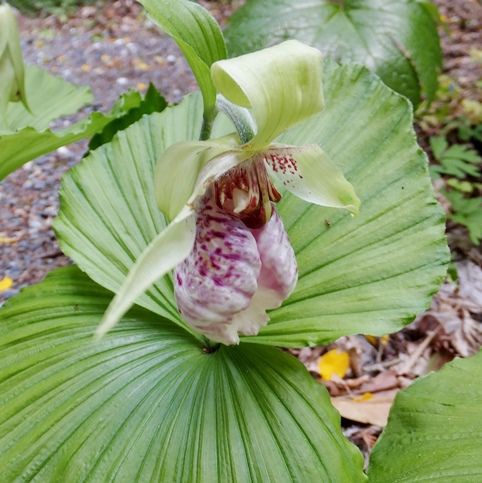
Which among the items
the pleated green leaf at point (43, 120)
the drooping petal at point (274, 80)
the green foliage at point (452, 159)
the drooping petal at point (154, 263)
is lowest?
the green foliage at point (452, 159)

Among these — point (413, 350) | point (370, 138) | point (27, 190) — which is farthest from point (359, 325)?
point (27, 190)

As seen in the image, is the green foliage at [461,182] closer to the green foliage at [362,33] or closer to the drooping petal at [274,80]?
the green foliage at [362,33]

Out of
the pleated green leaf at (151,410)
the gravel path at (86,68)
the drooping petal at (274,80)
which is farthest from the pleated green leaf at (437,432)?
the gravel path at (86,68)

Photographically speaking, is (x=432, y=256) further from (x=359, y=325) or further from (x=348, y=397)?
(x=348, y=397)

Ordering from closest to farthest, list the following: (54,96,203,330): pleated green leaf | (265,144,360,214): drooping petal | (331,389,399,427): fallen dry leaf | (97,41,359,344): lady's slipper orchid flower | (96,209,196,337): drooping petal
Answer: (96,209,196,337): drooping petal → (97,41,359,344): lady's slipper orchid flower → (265,144,360,214): drooping petal → (54,96,203,330): pleated green leaf → (331,389,399,427): fallen dry leaf

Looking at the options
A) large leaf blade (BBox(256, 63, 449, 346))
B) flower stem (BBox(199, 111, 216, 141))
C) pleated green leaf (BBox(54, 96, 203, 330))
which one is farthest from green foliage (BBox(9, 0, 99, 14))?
flower stem (BBox(199, 111, 216, 141))

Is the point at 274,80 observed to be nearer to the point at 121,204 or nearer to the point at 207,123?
the point at 207,123

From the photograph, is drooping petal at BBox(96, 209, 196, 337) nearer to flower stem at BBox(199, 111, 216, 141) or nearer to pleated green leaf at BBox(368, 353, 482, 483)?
flower stem at BBox(199, 111, 216, 141)
